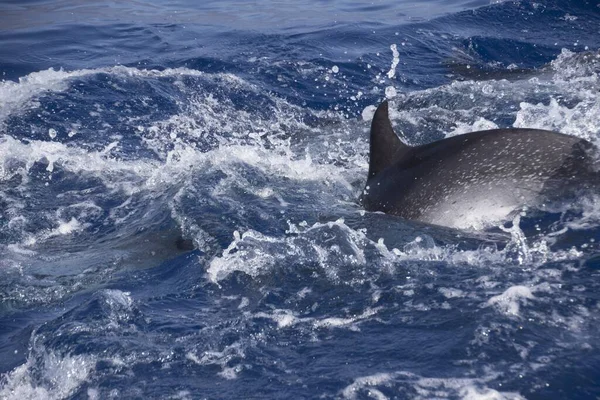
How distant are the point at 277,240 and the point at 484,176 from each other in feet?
5.91

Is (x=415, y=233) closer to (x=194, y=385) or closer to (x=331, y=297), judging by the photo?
(x=331, y=297)

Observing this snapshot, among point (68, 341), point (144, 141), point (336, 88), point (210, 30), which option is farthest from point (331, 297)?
point (210, 30)

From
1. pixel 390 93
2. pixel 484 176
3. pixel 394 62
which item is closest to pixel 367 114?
pixel 390 93

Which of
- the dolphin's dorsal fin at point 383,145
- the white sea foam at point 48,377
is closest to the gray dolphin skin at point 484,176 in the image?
the dolphin's dorsal fin at point 383,145

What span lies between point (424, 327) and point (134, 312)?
209 centimetres

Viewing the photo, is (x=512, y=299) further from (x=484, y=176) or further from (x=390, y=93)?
(x=390, y=93)

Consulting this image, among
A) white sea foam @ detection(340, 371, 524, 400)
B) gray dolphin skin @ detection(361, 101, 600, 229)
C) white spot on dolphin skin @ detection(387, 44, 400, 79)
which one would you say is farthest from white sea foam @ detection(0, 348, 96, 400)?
white spot on dolphin skin @ detection(387, 44, 400, 79)

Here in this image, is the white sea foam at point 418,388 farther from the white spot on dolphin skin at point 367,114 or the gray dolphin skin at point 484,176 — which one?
the white spot on dolphin skin at point 367,114

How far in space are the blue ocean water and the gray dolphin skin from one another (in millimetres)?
172

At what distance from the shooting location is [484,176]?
6.71 metres

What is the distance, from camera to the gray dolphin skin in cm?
653

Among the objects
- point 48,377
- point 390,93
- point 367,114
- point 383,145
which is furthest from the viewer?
point 390,93

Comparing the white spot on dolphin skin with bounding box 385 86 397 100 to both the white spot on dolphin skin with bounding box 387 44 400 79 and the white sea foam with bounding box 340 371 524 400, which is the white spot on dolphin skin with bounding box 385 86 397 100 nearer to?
the white spot on dolphin skin with bounding box 387 44 400 79

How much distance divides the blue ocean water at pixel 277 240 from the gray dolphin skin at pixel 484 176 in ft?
0.56
